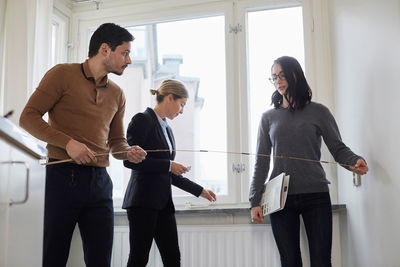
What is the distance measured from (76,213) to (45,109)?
432mm

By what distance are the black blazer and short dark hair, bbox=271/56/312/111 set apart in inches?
23.5

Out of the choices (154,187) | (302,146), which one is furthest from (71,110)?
(302,146)

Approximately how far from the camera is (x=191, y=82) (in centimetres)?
307

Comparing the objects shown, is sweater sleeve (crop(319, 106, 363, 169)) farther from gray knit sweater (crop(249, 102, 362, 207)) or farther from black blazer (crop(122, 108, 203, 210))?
black blazer (crop(122, 108, 203, 210))

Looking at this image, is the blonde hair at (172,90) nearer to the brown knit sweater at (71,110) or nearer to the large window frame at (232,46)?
the brown knit sweater at (71,110)

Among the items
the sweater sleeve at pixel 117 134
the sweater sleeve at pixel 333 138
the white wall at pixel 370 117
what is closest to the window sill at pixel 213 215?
the white wall at pixel 370 117

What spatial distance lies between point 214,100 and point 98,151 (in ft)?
3.89

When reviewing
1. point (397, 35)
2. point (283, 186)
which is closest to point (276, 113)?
point (283, 186)

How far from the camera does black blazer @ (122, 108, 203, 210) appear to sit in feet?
7.06

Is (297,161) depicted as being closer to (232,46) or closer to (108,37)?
(108,37)

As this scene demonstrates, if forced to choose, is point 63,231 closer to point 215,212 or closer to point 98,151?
point 98,151

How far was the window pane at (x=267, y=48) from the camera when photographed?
295cm

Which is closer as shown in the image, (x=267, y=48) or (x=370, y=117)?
(x=370, y=117)

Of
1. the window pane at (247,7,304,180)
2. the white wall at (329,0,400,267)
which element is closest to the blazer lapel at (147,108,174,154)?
the window pane at (247,7,304,180)
